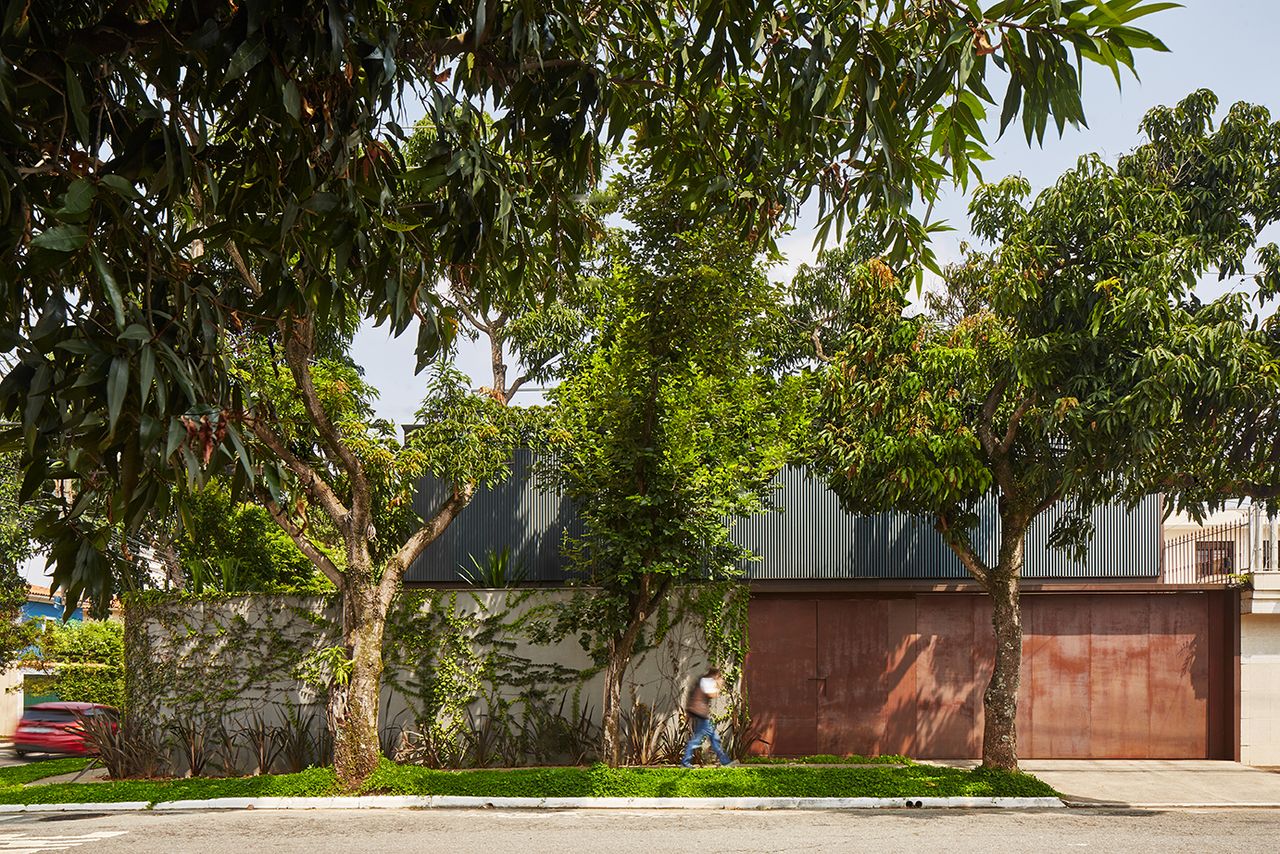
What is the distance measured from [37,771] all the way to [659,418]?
1147cm

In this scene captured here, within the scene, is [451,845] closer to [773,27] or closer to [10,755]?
[773,27]

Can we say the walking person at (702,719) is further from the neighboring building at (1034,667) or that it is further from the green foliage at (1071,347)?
the green foliage at (1071,347)

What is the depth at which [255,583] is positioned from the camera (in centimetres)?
1903

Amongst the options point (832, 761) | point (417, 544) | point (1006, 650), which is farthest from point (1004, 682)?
point (417, 544)

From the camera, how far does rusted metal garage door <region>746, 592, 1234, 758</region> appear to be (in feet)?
61.6

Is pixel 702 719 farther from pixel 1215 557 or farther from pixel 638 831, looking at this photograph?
pixel 1215 557

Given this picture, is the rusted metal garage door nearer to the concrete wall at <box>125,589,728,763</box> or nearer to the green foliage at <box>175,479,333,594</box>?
the concrete wall at <box>125,589,728,763</box>

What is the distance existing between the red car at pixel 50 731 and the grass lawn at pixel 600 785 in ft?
23.4

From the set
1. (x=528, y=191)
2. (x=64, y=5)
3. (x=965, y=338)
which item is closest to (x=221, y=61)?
(x=64, y=5)

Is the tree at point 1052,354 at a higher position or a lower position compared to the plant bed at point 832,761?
higher

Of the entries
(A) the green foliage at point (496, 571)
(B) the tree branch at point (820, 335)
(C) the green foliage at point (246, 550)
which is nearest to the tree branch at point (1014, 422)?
(A) the green foliage at point (496, 571)

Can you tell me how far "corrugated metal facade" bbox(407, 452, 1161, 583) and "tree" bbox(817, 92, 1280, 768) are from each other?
4.25 metres

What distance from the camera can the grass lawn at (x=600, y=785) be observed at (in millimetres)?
14867

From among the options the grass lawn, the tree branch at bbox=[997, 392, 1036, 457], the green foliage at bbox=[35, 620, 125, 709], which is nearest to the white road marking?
the grass lawn
